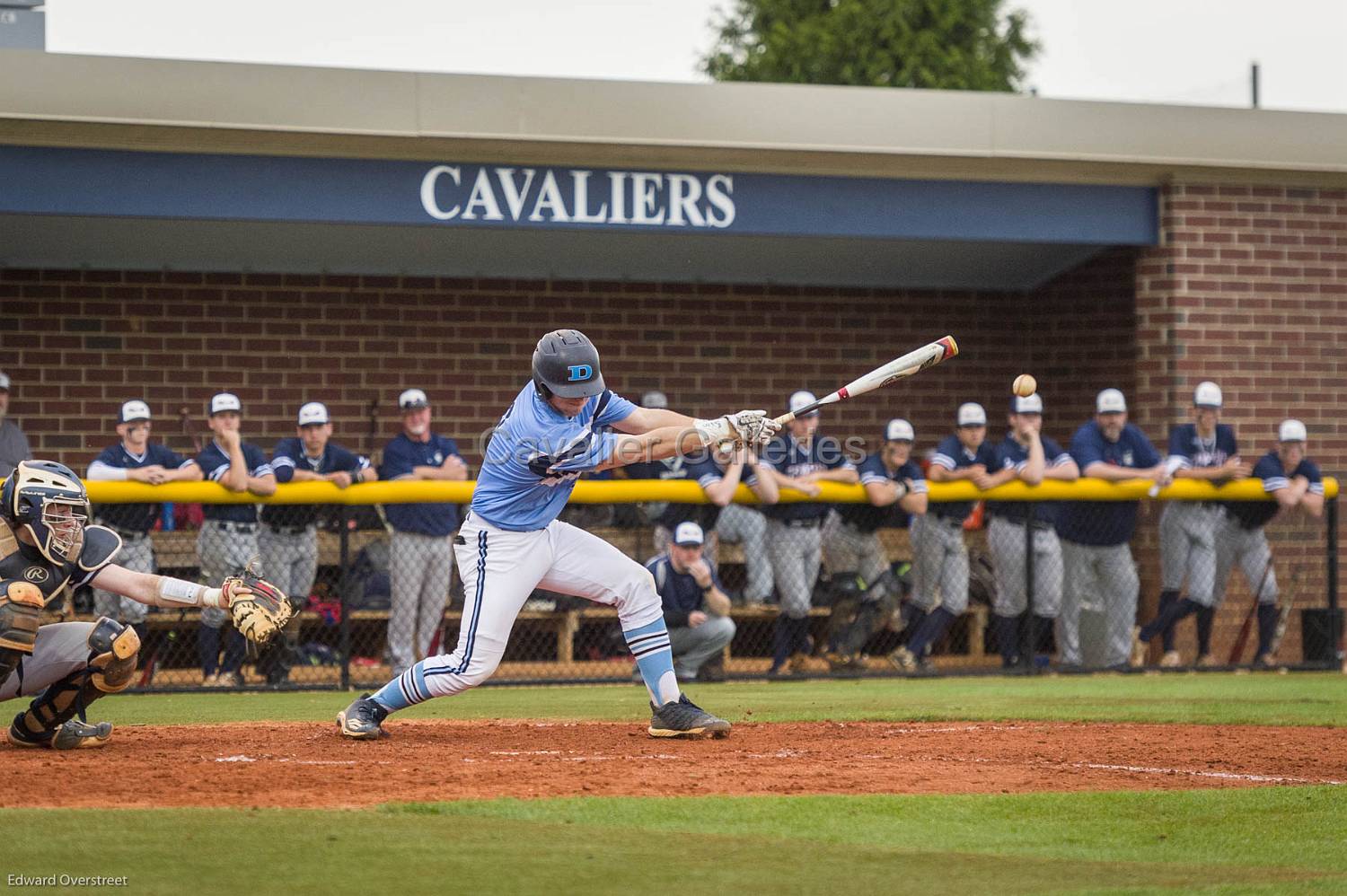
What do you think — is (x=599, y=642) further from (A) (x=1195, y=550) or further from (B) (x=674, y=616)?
(A) (x=1195, y=550)

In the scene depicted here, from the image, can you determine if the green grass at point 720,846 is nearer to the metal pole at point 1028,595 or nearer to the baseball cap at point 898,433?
the metal pole at point 1028,595

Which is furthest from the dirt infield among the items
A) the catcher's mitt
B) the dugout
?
the dugout

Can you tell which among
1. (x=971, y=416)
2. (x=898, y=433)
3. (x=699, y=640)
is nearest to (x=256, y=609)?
(x=699, y=640)

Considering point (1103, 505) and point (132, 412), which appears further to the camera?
point (1103, 505)

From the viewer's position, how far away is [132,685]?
32.3ft

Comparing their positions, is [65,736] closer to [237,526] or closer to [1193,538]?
[237,526]

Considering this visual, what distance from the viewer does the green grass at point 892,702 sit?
26.9 ft

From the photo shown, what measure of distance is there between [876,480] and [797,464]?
769 mm

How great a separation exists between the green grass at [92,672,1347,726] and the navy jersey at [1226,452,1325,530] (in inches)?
51.3

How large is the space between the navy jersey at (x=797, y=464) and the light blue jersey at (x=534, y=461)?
448cm

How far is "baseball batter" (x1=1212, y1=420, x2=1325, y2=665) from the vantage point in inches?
463

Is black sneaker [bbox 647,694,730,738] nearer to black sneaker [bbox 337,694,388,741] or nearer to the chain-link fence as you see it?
black sneaker [bbox 337,694,388,741]

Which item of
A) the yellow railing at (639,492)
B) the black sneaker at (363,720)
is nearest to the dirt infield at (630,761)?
the black sneaker at (363,720)

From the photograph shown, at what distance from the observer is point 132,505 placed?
33.5ft
